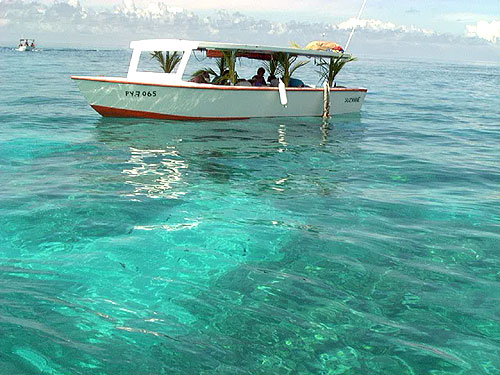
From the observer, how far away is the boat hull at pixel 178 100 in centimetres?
1692

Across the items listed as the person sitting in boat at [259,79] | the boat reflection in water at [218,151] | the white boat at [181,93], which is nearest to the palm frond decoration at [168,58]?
the white boat at [181,93]

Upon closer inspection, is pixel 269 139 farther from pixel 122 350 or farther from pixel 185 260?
pixel 122 350

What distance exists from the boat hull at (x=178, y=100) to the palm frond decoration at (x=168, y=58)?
1745mm

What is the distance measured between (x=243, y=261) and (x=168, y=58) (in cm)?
1327

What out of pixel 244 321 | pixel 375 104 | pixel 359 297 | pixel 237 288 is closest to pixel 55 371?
pixel 244 321

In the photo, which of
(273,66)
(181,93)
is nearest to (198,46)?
(181,93)

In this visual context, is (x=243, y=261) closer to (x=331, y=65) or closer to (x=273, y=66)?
(x=273, y=66)

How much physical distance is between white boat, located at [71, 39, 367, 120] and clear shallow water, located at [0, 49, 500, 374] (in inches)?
126

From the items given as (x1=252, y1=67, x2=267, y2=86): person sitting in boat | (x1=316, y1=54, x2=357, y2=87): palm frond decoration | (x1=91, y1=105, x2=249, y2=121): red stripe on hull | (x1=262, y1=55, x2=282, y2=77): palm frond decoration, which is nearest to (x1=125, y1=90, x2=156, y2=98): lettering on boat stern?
(x1=91, y1=105, x2=249, y2=121): red stripe on hull

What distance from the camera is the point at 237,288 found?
19.5 ft

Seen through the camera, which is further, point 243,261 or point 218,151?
point 218,151

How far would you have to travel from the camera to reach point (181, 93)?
1722cm

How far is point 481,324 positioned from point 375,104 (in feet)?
85.5

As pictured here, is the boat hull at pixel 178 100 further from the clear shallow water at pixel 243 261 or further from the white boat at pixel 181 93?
the clear shallow water at pixel 243 261
